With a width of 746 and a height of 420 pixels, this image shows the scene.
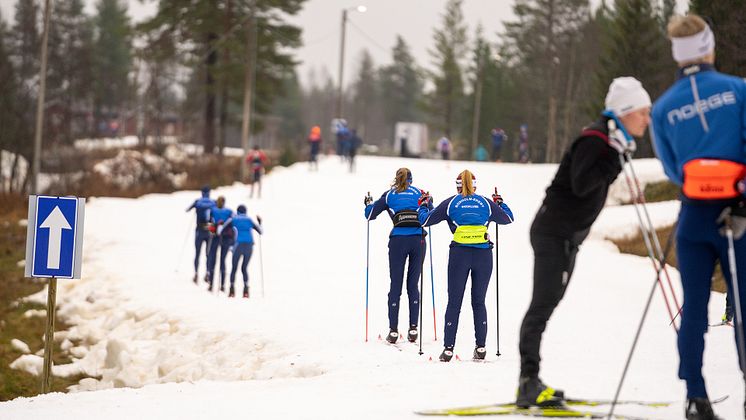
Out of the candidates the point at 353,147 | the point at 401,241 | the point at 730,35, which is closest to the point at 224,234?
the point at 401,241

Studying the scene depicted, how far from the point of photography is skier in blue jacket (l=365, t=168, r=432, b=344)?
1148 cm

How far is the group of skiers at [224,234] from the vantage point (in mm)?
17906

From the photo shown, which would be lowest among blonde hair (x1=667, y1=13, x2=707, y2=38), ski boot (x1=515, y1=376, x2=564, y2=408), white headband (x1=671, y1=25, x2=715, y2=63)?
ski boot (x1=515, y1=376, x2=564, y2=408)

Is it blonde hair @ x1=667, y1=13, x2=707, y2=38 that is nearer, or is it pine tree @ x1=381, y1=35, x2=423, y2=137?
blonde hair @ x1=667, y1=13, x2=707, y2=38

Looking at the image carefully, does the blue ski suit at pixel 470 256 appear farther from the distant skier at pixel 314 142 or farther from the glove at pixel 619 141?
the distant skier at pixel 314 142

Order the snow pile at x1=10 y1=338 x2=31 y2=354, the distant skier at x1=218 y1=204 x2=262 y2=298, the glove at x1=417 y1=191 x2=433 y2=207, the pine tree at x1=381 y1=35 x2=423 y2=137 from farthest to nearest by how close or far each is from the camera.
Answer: the pine tree at x1=381 y1=35 x2=423 y2=137, the distant skier at x1=218 y1=204 x2=262 y2=298, the snow pile at x1=10 y1=338 x2=31 y2=354, the glove at x1=417 y1=191 x2=433 y2=207

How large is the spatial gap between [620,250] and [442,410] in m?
18.1

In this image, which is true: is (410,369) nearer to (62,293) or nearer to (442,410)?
(442,410)

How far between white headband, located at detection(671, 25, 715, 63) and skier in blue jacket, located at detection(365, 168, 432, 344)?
20.7ft

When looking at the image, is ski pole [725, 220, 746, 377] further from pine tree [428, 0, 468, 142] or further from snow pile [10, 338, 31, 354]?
pine tree [428, 0, 468, 142]

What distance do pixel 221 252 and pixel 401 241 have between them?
322 inches

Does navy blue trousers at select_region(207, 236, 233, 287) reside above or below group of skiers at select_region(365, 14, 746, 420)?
below

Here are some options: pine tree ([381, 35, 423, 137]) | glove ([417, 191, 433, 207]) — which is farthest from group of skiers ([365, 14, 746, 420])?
pine tree ([381, 35, 423, 137])

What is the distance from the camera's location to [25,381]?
46.2 ft
